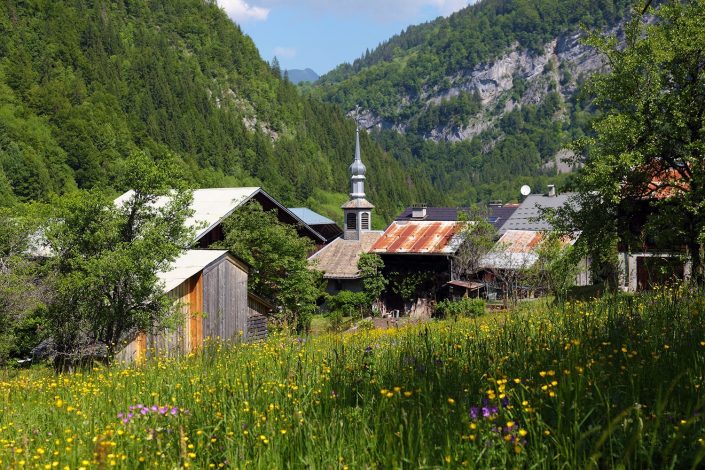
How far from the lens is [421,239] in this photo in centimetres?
4694

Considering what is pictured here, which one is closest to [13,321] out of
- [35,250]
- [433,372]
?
[35,250]

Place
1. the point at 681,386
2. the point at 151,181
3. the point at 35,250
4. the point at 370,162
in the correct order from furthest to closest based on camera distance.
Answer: the point at 370,162, the point at 35,250, the point at 151,181, the point at 681,386

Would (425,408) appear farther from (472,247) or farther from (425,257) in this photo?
(425,257)

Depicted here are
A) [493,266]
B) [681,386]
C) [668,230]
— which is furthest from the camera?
[493,266]

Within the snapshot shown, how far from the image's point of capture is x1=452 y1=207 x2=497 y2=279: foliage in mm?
43031

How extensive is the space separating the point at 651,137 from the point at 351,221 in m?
42.3

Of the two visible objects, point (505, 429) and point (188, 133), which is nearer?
point (505, 429)

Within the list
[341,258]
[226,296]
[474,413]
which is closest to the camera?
[474,413]

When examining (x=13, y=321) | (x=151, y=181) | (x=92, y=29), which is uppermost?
(x=92, y=29)

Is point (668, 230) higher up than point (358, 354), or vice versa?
point (668, 230)

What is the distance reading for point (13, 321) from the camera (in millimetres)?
A: 20125

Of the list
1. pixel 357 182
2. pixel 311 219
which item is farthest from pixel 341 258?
pixel 311 219

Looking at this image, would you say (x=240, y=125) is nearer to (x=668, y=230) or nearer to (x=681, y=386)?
(x=668, y=230)

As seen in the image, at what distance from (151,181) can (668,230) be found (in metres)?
16.2
